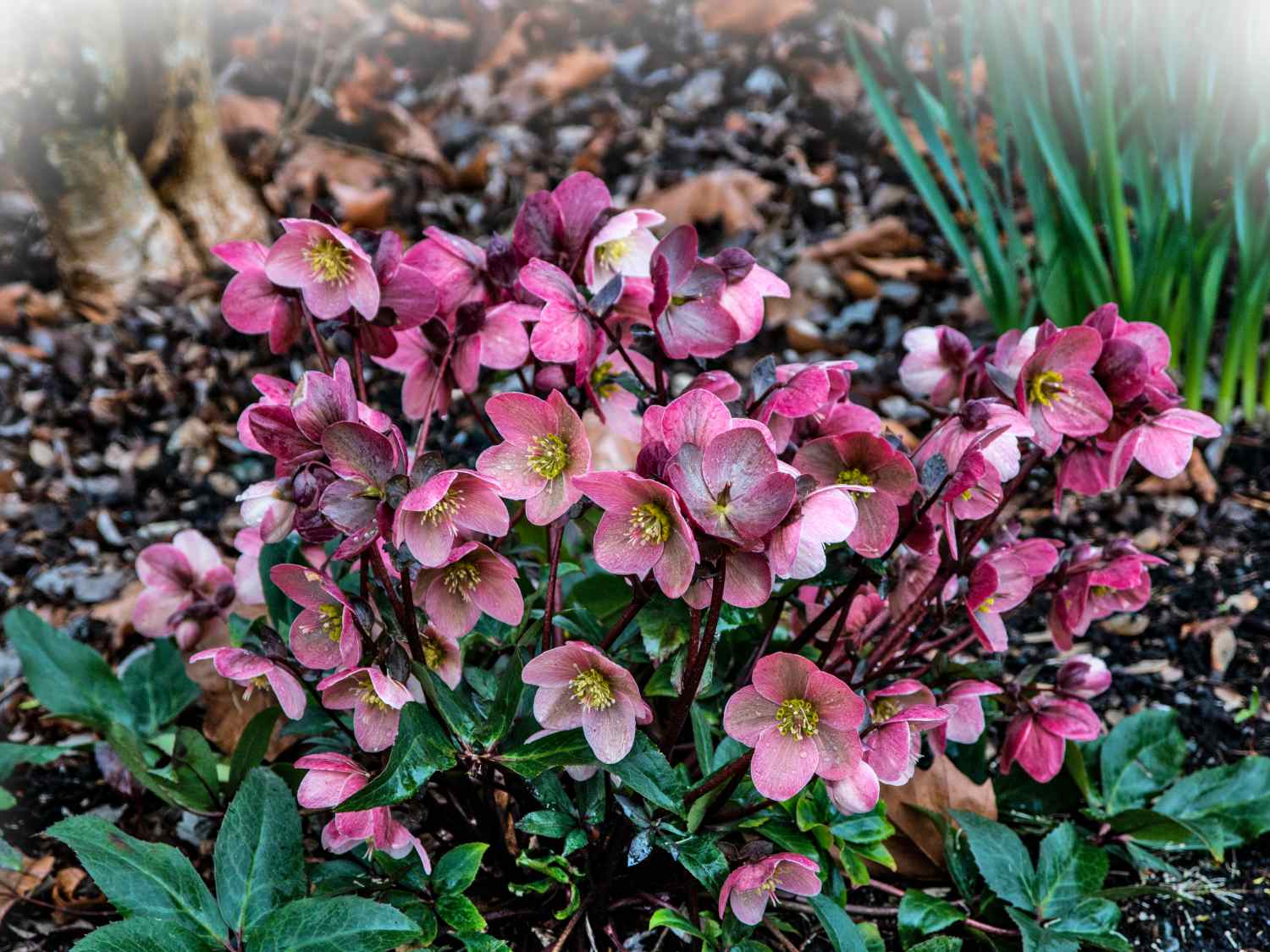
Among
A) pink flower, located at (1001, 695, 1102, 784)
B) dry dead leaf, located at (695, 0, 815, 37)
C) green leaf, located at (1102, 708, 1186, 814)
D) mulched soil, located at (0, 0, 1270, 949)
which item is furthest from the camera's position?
dry dead leaf, located at (695, 0, 815, 37)

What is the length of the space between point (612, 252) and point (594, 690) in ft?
1.48

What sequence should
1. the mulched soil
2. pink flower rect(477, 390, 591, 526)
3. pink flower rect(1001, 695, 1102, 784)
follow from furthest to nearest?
the mulched soil
pink flower rect(1001, 695, 1102, 784)
pink flower rect(477, 390, 591, 526)

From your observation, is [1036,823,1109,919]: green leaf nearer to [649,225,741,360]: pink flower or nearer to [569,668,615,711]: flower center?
[569,668,615,711]: flower center

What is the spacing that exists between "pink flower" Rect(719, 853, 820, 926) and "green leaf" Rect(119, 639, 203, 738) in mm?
856

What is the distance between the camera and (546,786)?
1102 mm

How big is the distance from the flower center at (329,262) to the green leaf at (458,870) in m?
0.58

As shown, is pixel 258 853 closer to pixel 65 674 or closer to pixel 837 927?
pixel 65 674

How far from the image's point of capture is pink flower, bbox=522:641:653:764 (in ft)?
3.21

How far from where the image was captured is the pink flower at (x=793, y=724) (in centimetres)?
97

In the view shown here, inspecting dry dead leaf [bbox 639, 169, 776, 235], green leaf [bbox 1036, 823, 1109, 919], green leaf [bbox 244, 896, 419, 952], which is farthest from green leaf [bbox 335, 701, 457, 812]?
dry dead leaf [bbox 639, 169, 776, 235]

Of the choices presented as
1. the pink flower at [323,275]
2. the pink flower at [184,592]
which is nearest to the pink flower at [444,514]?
the pink flower at [323,275]

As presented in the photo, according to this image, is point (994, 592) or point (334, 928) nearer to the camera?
point (334, 928)

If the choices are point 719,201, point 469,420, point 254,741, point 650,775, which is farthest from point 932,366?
point 719,201

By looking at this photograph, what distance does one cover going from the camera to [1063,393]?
1.08 meters
